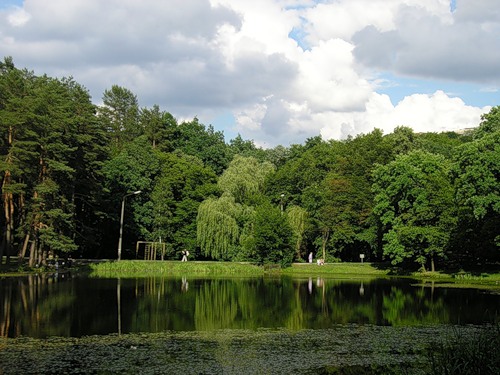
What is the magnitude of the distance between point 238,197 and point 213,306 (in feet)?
117

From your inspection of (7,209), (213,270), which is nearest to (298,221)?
(213,270)

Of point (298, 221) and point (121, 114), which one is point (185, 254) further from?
point (121, 114)

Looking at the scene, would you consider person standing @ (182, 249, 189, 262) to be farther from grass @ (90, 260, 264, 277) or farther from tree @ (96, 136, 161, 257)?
tree @ (96, 136, 161, 257)

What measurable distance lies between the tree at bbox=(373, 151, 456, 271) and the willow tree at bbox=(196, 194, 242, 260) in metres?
14.8

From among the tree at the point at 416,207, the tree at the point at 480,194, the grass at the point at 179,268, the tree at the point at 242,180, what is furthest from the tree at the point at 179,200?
the tree at the point at 480,194

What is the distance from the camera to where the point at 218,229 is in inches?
2333

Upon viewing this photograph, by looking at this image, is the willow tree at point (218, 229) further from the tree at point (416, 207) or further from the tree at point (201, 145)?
the tree at point (201, 145)

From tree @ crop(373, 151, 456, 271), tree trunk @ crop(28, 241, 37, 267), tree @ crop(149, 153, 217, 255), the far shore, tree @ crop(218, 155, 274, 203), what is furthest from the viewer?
tree @ crop(149, 153, 217, 255)

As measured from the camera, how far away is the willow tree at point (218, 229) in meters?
59.3

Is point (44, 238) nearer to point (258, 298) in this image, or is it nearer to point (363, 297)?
point (258, 298)

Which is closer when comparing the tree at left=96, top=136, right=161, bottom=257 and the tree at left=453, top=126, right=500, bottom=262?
the tree at left=453, top=126, right=500, bottom=262

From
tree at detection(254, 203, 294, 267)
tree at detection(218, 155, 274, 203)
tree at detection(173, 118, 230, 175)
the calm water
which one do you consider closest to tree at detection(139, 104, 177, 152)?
tree at detection(173, 118, 230, 175)

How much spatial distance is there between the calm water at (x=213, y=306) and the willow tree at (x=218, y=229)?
1746cm

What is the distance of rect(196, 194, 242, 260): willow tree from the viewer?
59.3 meters
